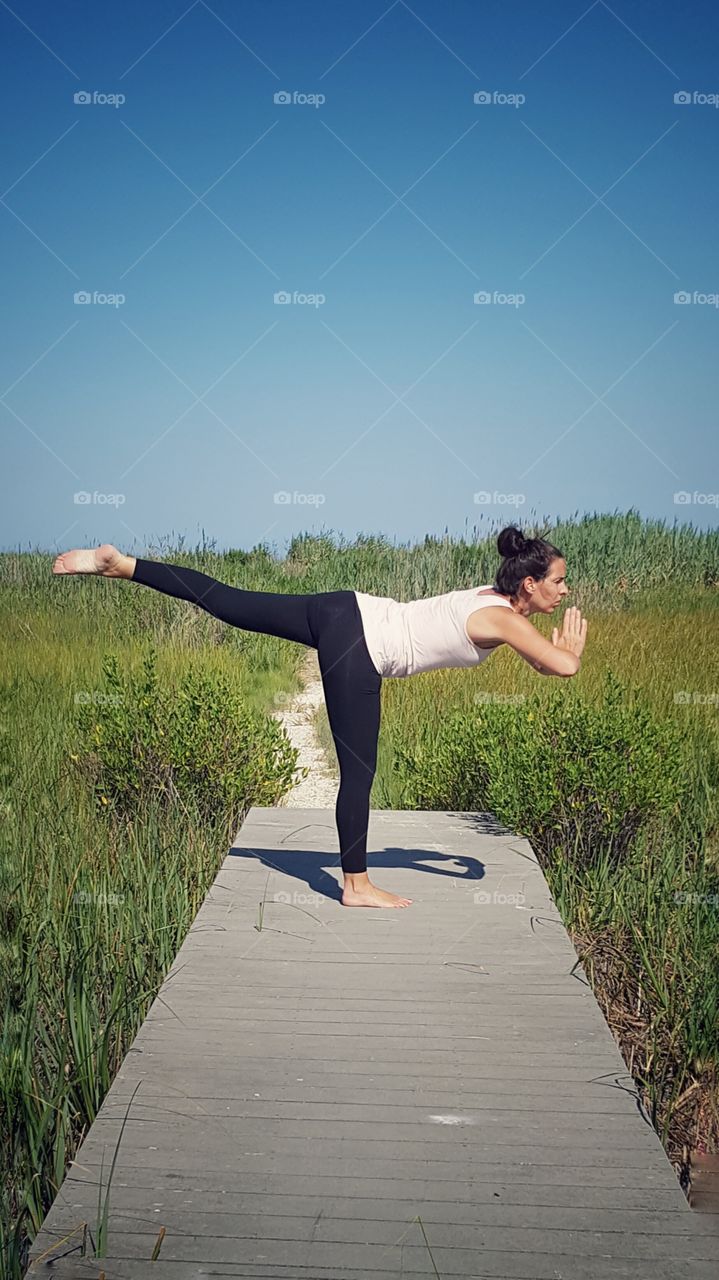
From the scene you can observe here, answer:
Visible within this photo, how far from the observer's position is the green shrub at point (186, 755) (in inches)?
293

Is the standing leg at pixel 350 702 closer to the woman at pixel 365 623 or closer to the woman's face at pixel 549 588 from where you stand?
the woman at pixel 365 623

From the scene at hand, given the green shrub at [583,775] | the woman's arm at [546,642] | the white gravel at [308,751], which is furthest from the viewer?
the white gravel at [308,751]

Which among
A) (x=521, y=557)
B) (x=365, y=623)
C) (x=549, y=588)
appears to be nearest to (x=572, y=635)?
(x=549, y=588)

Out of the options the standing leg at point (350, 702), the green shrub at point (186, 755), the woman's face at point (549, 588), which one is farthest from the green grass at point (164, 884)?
the woman's face at point (549, 588)

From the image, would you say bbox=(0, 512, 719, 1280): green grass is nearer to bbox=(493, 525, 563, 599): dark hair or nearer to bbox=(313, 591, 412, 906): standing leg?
bbox=(313, 591, 412, 906): standing leg

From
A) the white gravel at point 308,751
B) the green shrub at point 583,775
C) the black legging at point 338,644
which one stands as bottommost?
the white gravel at point 308,751

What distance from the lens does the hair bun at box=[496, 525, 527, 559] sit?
436 centimetres

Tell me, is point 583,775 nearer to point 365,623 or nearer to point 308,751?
point 365,623

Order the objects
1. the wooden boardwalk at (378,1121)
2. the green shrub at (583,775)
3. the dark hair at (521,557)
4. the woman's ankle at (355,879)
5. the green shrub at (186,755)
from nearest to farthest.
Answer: the wooden boardwalk at (378,1121), the dark hair at (521,557), the woman's ankle at (355,879), the green shrub at (583,775), the green shrub at (186,755)

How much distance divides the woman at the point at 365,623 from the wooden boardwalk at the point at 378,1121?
2.46 feet

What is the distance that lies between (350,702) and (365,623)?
33cm

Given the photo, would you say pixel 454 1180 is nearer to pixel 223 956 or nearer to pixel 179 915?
pixel 223 956

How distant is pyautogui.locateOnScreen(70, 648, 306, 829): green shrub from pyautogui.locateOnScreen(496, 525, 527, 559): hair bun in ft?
11.7

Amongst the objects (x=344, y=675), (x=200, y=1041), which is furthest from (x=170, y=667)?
(x=200, y=1041)
